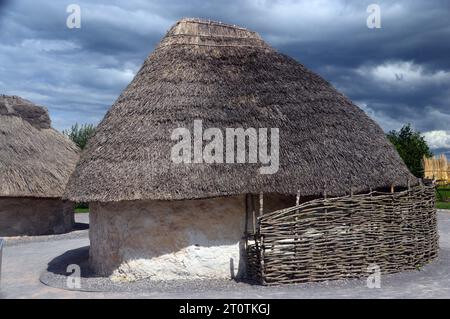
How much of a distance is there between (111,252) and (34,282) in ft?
6.24

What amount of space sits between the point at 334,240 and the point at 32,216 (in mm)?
12854

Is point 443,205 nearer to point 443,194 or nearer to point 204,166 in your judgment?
point 443,194

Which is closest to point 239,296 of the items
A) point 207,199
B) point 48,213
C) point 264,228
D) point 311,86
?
point 264,228

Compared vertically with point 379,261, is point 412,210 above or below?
above

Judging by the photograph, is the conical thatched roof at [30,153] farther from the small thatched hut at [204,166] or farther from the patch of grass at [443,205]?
the patch of grass at [443,205]

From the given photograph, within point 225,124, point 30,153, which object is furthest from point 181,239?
point 30,153

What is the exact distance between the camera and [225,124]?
1091 centimetres

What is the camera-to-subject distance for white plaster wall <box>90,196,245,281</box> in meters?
10.3

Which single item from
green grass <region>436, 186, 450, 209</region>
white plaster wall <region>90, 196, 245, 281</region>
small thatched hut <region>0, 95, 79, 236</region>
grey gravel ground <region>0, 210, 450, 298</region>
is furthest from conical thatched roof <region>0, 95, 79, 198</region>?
green grass <region>436, 186, 450, 209</region>

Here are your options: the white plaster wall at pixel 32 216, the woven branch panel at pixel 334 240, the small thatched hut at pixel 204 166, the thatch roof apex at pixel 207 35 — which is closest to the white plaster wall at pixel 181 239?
the small thatched hut at pixel 204 166

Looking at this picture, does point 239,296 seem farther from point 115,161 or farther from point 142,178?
point 115,161

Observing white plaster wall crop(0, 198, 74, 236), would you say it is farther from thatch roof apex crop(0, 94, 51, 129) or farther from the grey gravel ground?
the grey gravel ground

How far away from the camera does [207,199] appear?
34.1 feet
